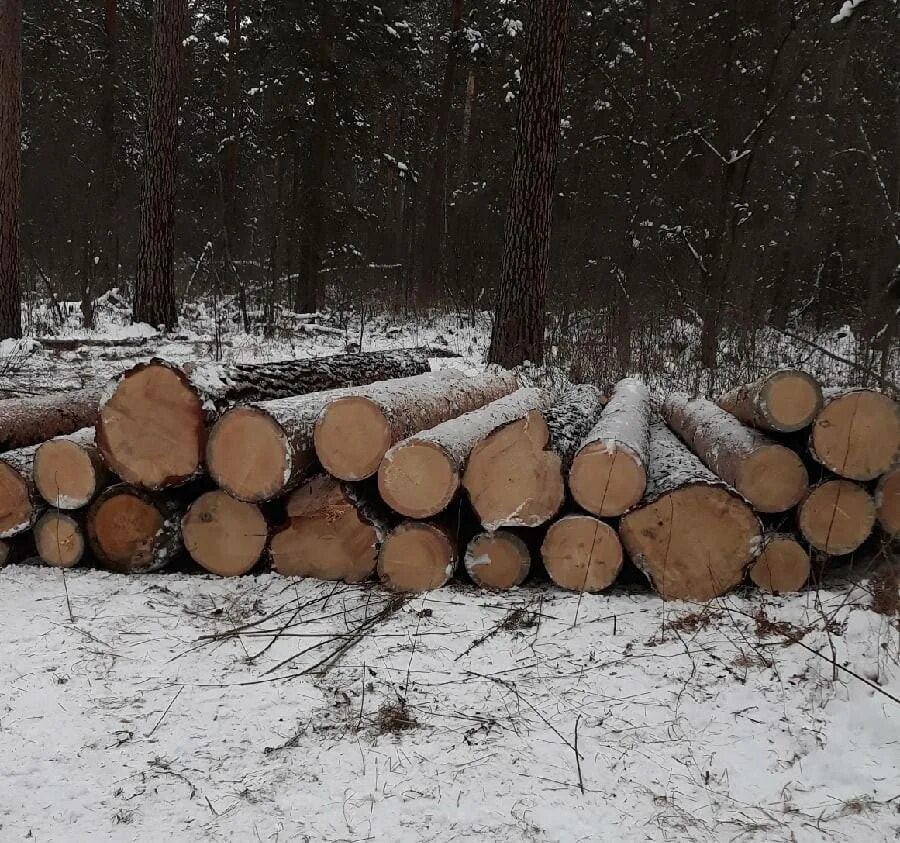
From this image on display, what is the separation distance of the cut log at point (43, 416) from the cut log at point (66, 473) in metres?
0.70

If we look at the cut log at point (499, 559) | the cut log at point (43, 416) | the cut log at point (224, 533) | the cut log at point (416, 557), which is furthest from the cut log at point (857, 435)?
the cut log at point (43, 416)

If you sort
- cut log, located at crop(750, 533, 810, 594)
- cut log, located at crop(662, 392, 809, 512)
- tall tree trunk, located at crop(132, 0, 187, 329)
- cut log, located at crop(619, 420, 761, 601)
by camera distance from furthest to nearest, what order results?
tall tree trunk, located at crop(132, 0, 187, 329) → cut log, located at crop(662, 392, 809, 512) → cut log, located at crop(750, 533, 810, 594) → cut log, located at crop(619, 420, 761, 601)

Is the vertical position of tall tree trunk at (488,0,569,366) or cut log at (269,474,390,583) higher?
tall tree trunk at (488,0,569,366)

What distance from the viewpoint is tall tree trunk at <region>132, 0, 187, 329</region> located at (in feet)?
31.9

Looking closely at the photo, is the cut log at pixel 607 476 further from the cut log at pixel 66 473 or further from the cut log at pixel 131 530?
the cut log at pixel 66 473

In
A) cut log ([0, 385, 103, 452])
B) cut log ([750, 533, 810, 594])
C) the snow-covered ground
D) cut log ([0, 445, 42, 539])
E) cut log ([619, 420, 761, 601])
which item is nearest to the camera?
the snow-covered ground

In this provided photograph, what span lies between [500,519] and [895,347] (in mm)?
6684

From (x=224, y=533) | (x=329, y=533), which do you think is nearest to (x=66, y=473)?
(x=224, y=533)

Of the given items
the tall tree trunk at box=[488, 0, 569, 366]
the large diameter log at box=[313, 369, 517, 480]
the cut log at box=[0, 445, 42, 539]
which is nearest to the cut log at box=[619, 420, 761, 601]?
the large diameter log at box=[313, 369, 517, 480]

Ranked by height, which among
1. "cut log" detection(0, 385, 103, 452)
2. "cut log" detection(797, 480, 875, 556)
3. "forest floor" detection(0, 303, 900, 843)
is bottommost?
"forest floor" detection(0, 303, 900, 843)

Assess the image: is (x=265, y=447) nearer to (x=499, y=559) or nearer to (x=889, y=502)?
(x=499, y=559)

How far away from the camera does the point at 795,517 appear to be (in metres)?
3.37

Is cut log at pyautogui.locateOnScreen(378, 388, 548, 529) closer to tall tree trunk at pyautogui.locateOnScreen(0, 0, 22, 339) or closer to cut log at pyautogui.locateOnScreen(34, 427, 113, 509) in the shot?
cut log at pyautogui.locateOnScreen(34, 427, 113, 509)

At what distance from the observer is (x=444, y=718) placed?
2.26 meters
